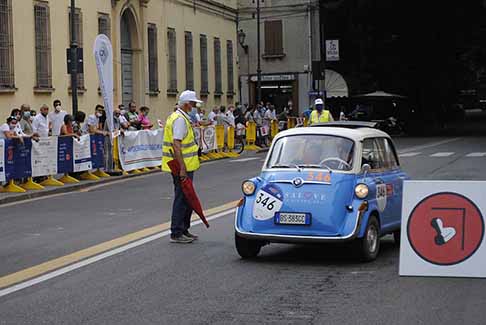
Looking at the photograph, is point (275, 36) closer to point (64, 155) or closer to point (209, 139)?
point (209, 139)

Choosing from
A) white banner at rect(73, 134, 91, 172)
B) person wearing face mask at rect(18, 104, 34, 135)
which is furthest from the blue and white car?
white banner at rect(73, 134, 91, 172)

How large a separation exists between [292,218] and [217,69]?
3763 cm

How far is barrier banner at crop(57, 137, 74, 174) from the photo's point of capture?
22078 millimetres

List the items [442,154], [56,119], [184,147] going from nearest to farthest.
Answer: [184,147], [56,119], [442,154]

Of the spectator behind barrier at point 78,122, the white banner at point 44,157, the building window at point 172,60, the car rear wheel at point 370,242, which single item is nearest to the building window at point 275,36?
the building window at point 172,60

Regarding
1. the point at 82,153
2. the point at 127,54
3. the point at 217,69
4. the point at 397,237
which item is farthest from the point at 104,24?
the point at 397,237

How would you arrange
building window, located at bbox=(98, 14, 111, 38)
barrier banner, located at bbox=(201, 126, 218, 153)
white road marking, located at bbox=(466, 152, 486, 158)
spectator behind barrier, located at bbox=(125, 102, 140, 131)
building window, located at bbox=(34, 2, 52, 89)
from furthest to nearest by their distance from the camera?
building window, located at bbox=(98, 14, 111, 38), barrier banner, located at bbox=(201, 126, 218, 153), white road marking, located at bbox=(466, 152, 486, 158), building window, located at bbox=(34, 2, 52, 89), spectator behind barrier, located at bbox=(125, 102, 140, 131)

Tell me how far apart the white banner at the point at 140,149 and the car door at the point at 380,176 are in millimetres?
14275

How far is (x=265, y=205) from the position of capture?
10758 millimetres

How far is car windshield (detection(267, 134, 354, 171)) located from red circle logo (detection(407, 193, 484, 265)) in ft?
5.52

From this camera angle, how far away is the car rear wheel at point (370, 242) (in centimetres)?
1062

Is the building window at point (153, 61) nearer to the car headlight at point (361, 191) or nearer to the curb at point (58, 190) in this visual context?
the curb at point (58, 190)

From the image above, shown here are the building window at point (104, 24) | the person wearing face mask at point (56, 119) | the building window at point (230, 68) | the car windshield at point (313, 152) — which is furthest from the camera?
the building window at point (230, 68)

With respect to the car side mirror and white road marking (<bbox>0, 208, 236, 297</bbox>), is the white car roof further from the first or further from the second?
white road marking (<bbox>0, 208, 236, 297</bbox>)
